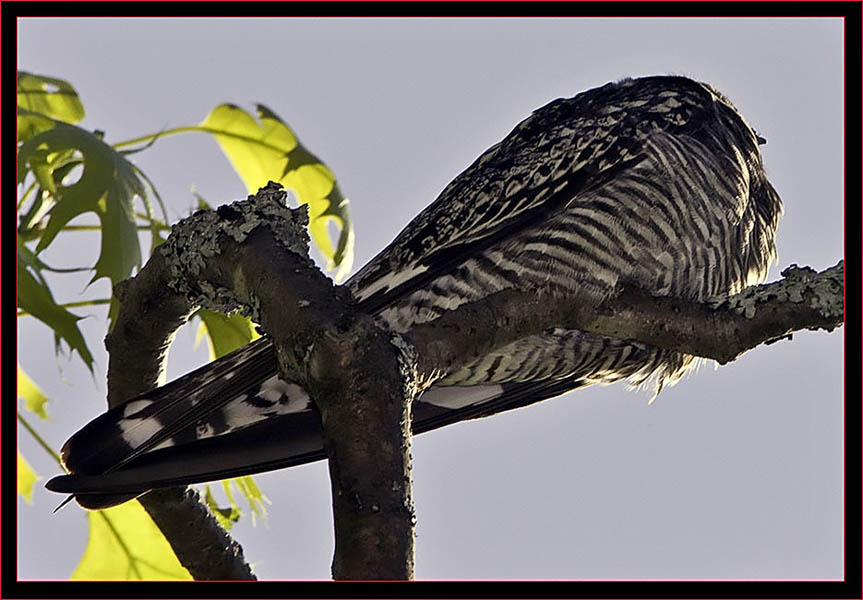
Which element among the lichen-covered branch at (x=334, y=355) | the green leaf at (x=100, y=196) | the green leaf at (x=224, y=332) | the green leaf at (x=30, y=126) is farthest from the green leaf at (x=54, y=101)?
the lichen-covered branch at (x=334, y=355)

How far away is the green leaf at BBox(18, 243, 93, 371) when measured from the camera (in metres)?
3.22

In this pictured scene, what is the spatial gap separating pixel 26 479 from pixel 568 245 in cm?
202

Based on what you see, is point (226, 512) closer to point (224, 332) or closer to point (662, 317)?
point (224, 332)

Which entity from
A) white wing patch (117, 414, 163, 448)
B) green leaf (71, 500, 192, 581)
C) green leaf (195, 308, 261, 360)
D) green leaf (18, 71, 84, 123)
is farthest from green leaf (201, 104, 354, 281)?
white wing patch (117, 414, 163, 448)

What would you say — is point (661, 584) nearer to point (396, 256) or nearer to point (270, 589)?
point (270, 589)

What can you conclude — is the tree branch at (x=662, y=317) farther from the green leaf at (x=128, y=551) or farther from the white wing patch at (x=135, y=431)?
the green leaf at (x=128, y=551)

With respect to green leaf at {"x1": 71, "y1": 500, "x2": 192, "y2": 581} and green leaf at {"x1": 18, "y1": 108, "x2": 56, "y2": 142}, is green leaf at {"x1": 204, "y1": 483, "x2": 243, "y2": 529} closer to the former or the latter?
green leaf at {"x1": 71, "y1": 500, "x2": 192, "y2": 581}

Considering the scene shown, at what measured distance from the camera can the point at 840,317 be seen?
2951mm

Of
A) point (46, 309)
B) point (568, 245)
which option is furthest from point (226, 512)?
point (568, 245)

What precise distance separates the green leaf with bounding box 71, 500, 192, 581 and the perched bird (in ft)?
2.85

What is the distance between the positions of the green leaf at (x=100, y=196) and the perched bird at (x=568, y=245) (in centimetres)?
54

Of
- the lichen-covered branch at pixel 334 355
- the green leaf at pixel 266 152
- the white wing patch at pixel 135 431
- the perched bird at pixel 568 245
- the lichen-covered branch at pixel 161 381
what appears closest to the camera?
the lichen-covered branch at pixel 334 355

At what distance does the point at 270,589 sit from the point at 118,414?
878mm

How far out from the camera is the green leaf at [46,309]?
3223 millimetres
